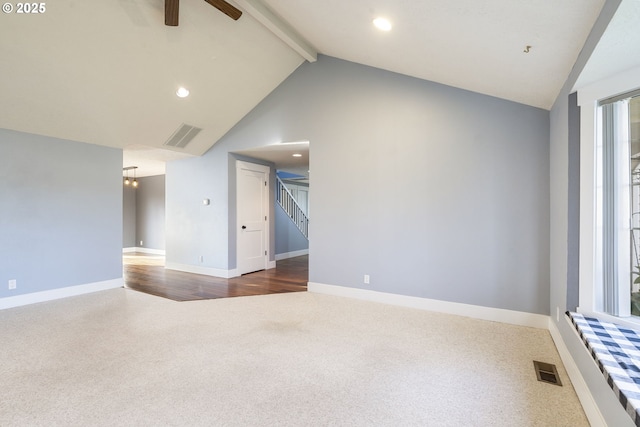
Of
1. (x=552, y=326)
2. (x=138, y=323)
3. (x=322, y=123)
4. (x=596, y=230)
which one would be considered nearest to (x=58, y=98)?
(x=138, y=323)

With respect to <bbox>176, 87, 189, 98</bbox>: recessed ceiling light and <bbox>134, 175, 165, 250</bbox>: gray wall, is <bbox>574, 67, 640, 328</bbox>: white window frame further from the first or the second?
<bbox>134, 175, 165, 250</bbox>: gray wall

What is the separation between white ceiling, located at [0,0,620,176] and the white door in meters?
1.48

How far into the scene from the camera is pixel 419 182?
3.89m

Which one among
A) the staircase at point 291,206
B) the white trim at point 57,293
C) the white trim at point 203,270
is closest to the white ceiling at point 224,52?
the white trim at point 57,293

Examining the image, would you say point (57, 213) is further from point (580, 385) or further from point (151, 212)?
point (580, 385)

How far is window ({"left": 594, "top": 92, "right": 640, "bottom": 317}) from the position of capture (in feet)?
7.08

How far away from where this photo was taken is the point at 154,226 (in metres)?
9.42

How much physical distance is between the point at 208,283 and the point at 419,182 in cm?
384

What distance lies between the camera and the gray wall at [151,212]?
9258mm

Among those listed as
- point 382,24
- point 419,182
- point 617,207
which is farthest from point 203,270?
point 617,207

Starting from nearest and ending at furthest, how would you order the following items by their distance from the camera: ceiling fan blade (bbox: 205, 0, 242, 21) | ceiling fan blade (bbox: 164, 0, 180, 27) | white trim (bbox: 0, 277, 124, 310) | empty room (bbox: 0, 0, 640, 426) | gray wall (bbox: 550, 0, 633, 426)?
1. gray wall (bbox: 550, 0, 633, 426)
2. empty room (bbox: 0, 0, 640, 426)
3. ceiling fan blade (bbox: 164, 0, 180, 27)
4. ceiling fan blade (bbox: 205, 0, 242, 21)
5. white trim (bbox: 0, 277, 124, 310)

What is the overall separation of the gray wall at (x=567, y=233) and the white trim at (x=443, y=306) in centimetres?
25

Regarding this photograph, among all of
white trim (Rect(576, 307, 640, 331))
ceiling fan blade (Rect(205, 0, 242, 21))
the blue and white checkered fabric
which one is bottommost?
the blue and white checkered fabric

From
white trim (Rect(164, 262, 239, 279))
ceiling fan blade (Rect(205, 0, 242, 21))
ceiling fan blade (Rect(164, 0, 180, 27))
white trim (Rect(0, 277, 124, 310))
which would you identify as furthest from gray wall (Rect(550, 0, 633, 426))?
white trim (Rect(0, 277, 124, 310))
